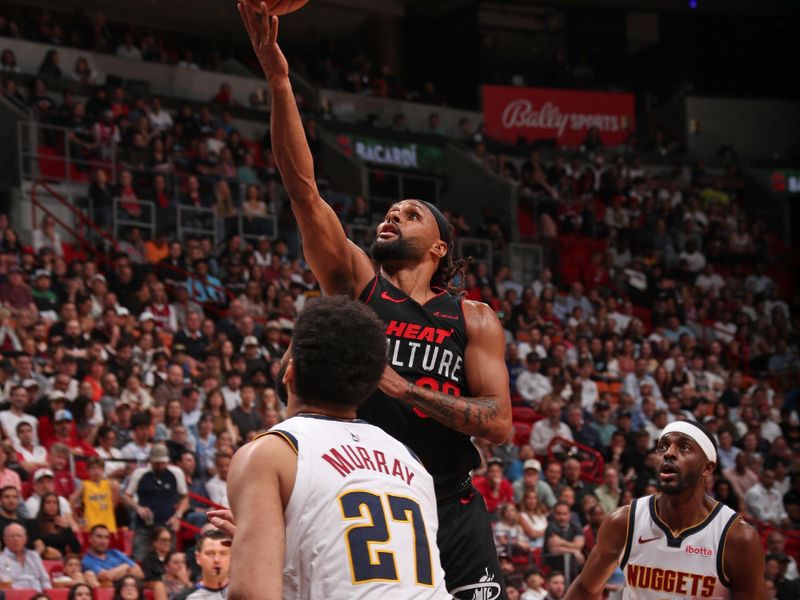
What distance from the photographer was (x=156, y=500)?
11.5 m

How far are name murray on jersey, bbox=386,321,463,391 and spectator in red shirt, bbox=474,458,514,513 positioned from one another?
8437mm

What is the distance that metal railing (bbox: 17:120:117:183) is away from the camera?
18625 millimetres

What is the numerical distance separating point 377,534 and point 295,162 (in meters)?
1.84

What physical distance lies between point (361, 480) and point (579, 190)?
2228cm

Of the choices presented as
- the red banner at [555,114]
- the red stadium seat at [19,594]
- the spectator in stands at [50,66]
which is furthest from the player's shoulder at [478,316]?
the red banner at [555,114]

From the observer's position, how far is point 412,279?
512cm

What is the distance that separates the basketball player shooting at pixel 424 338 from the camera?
469cm

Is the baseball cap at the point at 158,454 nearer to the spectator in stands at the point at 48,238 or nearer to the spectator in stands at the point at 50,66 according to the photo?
the spectator in stands at the point at 48,238

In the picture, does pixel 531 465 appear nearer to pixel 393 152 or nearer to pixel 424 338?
pixel 424 338

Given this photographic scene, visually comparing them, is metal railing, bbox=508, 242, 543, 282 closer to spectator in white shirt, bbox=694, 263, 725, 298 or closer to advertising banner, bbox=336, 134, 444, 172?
spectator in white shirt, bbox=694, 263, 725, 298

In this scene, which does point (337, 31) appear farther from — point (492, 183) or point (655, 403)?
point (655, 403)

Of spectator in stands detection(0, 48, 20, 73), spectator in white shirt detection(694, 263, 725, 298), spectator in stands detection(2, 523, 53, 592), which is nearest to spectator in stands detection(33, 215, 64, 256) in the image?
spectator in stands detection(0, 48, 20, 73)

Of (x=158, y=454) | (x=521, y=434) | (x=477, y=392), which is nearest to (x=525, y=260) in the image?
(x=521, y=434)

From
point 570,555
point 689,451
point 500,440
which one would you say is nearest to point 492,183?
point 570,555
